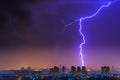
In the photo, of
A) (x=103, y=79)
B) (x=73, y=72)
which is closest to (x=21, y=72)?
(x=73, y=72)

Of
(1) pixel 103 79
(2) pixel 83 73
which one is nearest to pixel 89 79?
(1) pixel 103 79

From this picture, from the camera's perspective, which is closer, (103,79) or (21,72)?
Answer: (103,79)

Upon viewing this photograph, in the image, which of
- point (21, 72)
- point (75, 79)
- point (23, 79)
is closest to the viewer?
point (23, 79)

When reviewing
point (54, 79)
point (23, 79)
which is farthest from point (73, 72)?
point (23, 79)

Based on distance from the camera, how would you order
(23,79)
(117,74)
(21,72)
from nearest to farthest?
(23,79) → (117,74) → (21,72)

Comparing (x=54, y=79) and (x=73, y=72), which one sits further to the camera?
(x=73, y=72)

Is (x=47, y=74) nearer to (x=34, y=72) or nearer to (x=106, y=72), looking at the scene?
(x=34, y=72)

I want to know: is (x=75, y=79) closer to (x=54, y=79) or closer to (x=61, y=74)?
(x=54, y=79)
